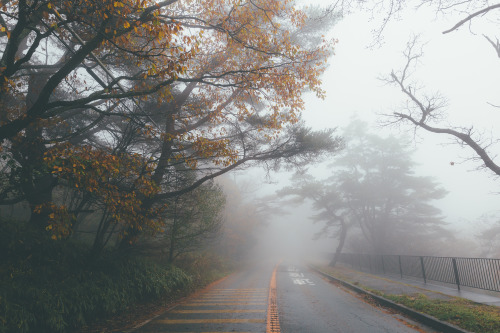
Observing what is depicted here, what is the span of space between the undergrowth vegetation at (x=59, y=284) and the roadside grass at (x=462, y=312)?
7883 mm

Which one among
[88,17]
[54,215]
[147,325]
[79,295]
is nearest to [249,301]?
[147,325]

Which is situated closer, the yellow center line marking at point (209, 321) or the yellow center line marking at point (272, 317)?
the yellow center line marking at point (272, 317)

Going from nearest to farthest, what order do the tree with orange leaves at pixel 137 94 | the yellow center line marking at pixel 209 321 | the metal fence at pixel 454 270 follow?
the tree with orange leaves at pixel 137 94
the yellow center line marking at pixel 209 321
the metal fence at pixel 454 270

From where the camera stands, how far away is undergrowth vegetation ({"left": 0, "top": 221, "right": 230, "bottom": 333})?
5.11 metres

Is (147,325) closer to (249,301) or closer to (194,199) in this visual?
(249,301)

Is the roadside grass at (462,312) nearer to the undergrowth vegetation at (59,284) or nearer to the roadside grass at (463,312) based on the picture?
the roadside grass at (463,312)

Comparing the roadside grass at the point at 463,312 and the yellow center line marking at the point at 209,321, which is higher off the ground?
the roadside grass at the point at 463,312

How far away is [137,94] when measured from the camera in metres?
5.21

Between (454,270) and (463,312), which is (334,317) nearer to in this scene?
(463,312)

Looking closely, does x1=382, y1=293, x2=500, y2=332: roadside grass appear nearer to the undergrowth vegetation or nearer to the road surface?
the road surface

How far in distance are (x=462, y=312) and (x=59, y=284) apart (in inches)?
359

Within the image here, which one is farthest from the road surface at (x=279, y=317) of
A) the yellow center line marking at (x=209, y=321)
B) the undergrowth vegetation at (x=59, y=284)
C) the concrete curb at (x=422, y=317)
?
the undergrowth vegetation at (x=59, y=284)

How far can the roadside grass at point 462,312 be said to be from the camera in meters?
5.22

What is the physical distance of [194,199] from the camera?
13.0 metres
